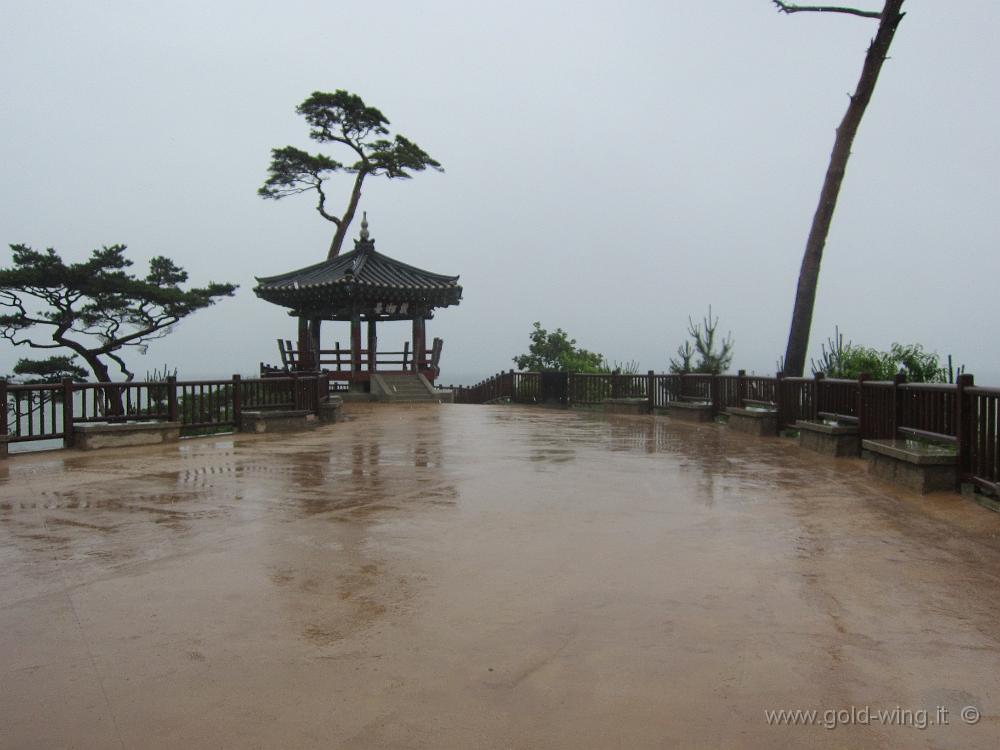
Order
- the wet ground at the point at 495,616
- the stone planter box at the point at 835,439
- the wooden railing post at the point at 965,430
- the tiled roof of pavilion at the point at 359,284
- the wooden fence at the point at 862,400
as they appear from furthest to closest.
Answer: the tiled roof of pavilion at the point at 359,284 < the stone planter box at the point at 835,439 < the wooden railing post at the point at 965,430 < the wooden fence at the point at 862,400 < the wet ground at the point at 495,616

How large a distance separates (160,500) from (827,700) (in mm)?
6344

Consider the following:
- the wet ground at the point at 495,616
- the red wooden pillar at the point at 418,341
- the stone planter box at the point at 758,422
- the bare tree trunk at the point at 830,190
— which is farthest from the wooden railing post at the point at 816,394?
the red wooden pillar at the point at 418,341

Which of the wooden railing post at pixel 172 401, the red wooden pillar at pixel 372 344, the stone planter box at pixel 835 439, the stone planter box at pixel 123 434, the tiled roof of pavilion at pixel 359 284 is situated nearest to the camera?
the stone planter box at pixel 835 439

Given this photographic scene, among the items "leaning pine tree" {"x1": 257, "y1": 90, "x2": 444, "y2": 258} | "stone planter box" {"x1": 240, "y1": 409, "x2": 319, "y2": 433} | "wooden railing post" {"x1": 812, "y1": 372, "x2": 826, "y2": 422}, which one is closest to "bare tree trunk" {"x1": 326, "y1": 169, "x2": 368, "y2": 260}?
"leaning pine tree" {"x1": 257, "y1": 90, "x2": 444, "y2": 258}

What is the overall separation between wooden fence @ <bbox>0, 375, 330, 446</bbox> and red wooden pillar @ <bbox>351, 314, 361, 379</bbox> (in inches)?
373

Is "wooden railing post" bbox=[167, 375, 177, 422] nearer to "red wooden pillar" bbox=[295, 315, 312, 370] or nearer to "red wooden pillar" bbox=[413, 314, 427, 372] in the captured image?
"red wooden pillar" bbox=[295, 315, 312, 370]

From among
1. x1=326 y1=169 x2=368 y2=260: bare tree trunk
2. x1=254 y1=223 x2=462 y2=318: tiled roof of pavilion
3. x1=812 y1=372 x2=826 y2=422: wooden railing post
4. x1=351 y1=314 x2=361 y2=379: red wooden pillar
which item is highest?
x1=326 y1=169 x2=368 y2=260: bare tree trunk

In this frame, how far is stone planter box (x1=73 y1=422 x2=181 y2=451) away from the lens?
1134 cm

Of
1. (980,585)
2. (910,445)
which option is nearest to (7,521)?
(980,585)

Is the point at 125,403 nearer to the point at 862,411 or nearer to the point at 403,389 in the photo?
the point at 862,411

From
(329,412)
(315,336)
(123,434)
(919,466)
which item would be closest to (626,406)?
(329,412)

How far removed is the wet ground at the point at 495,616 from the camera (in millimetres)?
2721

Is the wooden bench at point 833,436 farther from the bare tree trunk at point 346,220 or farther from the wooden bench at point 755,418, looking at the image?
the bare tree trunk at point 346,220

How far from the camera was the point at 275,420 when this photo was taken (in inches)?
571
